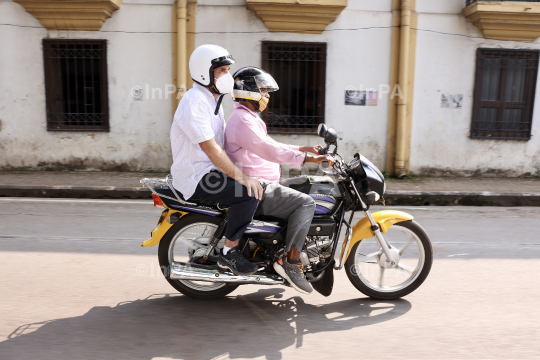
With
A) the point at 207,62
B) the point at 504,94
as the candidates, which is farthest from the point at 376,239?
A: the point at 504,94

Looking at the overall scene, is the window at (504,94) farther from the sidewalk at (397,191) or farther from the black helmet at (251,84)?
the black helmet at (251,84)

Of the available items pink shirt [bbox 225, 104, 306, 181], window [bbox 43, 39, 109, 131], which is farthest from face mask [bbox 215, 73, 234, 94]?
window [bbox 43, 39, 109, 131]

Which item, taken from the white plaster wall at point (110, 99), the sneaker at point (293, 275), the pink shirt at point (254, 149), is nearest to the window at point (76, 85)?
the white plaster wall at point (110, 99)

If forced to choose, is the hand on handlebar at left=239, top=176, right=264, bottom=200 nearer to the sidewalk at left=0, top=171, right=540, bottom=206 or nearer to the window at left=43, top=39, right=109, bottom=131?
the sidewalk at left=0, top=171, right=540, bottom=206

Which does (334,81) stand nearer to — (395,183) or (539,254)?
(395,183)

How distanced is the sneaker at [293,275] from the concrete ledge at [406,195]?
5337 mm

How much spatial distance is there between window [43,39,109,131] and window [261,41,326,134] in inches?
132

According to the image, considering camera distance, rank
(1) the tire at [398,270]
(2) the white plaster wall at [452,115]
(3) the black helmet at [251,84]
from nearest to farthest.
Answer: (3) the black helmet at [251,84] → (1) the tire at [398,270] → (2) the white plaster wall at [452,115]

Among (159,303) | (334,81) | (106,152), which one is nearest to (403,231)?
(159,303)

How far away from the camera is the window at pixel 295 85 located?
32.7 ft

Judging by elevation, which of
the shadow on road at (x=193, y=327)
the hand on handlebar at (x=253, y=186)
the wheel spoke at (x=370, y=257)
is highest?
the hand on handlebar at (x=253, y=186)

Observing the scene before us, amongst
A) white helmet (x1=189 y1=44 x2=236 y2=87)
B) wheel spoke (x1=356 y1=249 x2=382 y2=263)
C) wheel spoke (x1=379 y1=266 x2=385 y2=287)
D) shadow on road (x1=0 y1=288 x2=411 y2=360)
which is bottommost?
shadow on road (x1=0 y1=288 x2=411 y2=360)

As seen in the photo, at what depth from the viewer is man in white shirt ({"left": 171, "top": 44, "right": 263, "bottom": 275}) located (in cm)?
319

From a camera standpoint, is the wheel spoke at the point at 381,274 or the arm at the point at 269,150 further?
the wheel spoke at the point at 381,274
